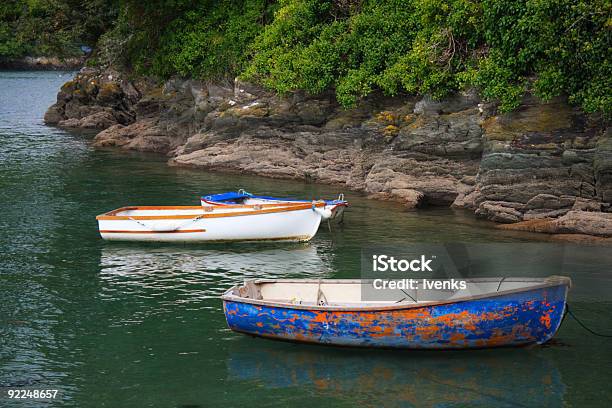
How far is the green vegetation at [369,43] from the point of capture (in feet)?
88.9

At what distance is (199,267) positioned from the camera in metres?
23.8

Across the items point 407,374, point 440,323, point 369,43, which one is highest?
point 369,43

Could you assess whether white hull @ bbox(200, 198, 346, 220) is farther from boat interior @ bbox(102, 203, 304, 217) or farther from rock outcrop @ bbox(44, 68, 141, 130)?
rock outcrop @ bbox(44, 68, 141, 130)

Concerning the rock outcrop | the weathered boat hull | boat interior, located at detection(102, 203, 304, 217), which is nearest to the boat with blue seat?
boat interior, located at detection(102, 203, 304, 217)

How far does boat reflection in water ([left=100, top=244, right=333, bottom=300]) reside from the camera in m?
21.8

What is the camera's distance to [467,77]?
99.2 feet

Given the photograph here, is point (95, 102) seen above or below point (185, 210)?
above

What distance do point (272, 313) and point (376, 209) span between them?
45.5ft

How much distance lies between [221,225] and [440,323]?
10880 millimetres

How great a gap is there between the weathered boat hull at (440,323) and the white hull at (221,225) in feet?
29.0

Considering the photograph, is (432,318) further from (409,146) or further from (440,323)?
(409,146)

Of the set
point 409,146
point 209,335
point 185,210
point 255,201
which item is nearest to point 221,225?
point 185,210

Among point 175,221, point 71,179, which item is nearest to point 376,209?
point 175,221

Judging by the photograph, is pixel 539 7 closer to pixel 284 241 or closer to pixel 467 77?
pixel 467 77
